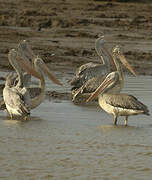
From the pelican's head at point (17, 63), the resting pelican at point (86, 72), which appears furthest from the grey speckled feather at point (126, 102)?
the resting pelican at point (86, 72)

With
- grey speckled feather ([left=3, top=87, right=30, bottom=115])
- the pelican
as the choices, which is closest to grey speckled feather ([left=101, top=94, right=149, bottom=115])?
the pelican

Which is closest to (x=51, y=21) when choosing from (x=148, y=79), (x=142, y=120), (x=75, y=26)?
(x=75, y=26)

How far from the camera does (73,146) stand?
8.95 metres

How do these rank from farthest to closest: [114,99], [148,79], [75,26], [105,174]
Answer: [75,26]
[148,79]
[114,99]
[105,174]

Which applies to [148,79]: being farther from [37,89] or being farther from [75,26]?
[75,26]

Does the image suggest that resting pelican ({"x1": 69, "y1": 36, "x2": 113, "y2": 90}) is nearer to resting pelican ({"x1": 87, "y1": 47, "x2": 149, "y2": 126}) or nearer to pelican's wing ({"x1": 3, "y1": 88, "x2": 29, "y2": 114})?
resting pelican ({"x1": 87, "y1": 47, "x2": 149, "y2": 126})

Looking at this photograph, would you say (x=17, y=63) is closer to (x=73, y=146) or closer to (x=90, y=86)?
(x=90, y=86)

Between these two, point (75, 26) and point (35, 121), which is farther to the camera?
point (75, 26)

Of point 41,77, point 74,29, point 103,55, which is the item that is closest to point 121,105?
point 41,77

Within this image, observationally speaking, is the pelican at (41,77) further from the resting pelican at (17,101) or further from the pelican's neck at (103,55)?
the pelican's neck at (103,55)

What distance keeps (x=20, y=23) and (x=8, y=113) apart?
38.9 ft

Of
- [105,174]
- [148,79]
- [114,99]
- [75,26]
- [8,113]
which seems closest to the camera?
[105,174]

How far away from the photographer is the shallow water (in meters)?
7.80

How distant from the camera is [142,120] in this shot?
10.9 m
